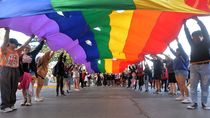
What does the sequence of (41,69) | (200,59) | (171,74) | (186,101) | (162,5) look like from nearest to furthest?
(162,5), (200,59), (186,101), (41,69), (171,74)

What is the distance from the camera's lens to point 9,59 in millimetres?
9375

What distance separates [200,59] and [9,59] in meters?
4.09

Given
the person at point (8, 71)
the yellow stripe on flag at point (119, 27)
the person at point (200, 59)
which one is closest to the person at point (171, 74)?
the yellow stripe on flag at point (119, 27)

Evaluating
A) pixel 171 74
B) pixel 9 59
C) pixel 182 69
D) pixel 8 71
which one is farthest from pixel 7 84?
pixel 171 74

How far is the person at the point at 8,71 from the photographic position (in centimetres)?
929

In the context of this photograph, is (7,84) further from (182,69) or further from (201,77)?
(182,69)

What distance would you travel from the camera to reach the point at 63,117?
831 cm

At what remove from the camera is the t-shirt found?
30.6ft

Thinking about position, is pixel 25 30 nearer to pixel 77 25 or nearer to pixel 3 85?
pixel 77 25

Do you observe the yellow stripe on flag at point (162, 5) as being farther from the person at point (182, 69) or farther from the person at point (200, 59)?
the person at point (182, 69)

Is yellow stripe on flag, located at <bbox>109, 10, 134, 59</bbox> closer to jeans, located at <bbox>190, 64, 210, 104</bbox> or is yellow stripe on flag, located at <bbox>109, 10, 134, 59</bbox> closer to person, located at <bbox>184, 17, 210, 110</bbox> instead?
person, located at <bbox>184, 17, 210, 110</bbox>

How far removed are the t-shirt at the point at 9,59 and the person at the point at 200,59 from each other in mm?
3821

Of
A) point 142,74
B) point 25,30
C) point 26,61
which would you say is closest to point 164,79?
point 142,74

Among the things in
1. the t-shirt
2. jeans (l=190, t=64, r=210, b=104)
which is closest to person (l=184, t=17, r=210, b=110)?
jeans (l=190, t=64, r=210, b=104)
